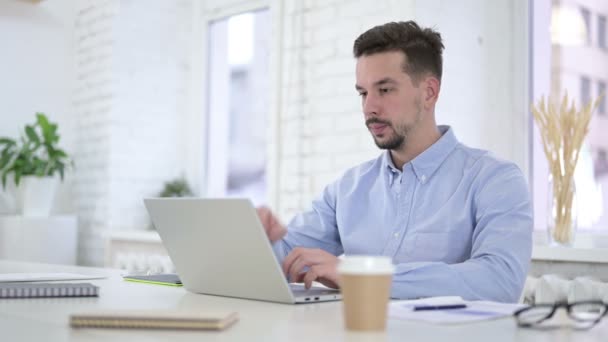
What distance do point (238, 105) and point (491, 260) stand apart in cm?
286

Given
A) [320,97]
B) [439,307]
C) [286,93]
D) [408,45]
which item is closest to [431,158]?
[408,45]

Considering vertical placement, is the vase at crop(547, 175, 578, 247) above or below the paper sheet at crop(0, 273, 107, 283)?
above

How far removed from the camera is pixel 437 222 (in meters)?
2.00

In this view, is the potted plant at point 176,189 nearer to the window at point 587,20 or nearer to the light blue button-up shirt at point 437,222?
the light blue button-up shirt at point 437,222

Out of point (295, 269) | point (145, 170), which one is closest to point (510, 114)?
point (295, 269)

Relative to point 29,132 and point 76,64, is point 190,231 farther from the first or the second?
point 76,64

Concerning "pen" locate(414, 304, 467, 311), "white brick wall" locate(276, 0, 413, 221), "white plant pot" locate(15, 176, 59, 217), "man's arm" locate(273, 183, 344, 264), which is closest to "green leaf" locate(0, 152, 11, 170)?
"white plant pot" locate(15, 176, 59, 217)

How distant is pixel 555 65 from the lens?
10.2 feet

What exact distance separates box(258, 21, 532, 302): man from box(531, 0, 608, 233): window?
930 mm

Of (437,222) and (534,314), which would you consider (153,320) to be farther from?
(437,222)

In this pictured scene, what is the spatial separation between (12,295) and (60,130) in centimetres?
330

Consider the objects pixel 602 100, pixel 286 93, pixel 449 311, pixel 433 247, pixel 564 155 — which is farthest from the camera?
pixel 286 93

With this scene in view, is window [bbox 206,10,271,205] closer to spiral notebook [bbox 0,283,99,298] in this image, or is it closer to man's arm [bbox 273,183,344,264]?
man's arm [bbox 273,183,344,264]

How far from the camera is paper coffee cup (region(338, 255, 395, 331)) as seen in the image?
0.98m
